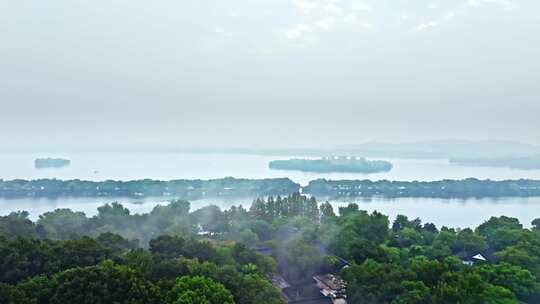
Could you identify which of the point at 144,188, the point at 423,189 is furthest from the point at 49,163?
the point at 423,189

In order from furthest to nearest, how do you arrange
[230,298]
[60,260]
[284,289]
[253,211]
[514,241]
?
[253,211] < [514,241] < [284,289] < [60,260] < [230,298]

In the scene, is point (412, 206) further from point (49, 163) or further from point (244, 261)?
point (49, 163)

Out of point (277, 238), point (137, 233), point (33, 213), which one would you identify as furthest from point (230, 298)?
point (33, 213)

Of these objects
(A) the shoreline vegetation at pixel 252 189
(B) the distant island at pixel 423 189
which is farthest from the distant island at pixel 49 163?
(B) the distant island at pixel 423 189

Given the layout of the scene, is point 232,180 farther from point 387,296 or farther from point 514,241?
point 387,296

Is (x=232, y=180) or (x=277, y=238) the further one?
(x=232, y=180)

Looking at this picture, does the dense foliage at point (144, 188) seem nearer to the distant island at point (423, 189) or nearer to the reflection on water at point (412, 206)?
the reflection on water at point (412, 206)
